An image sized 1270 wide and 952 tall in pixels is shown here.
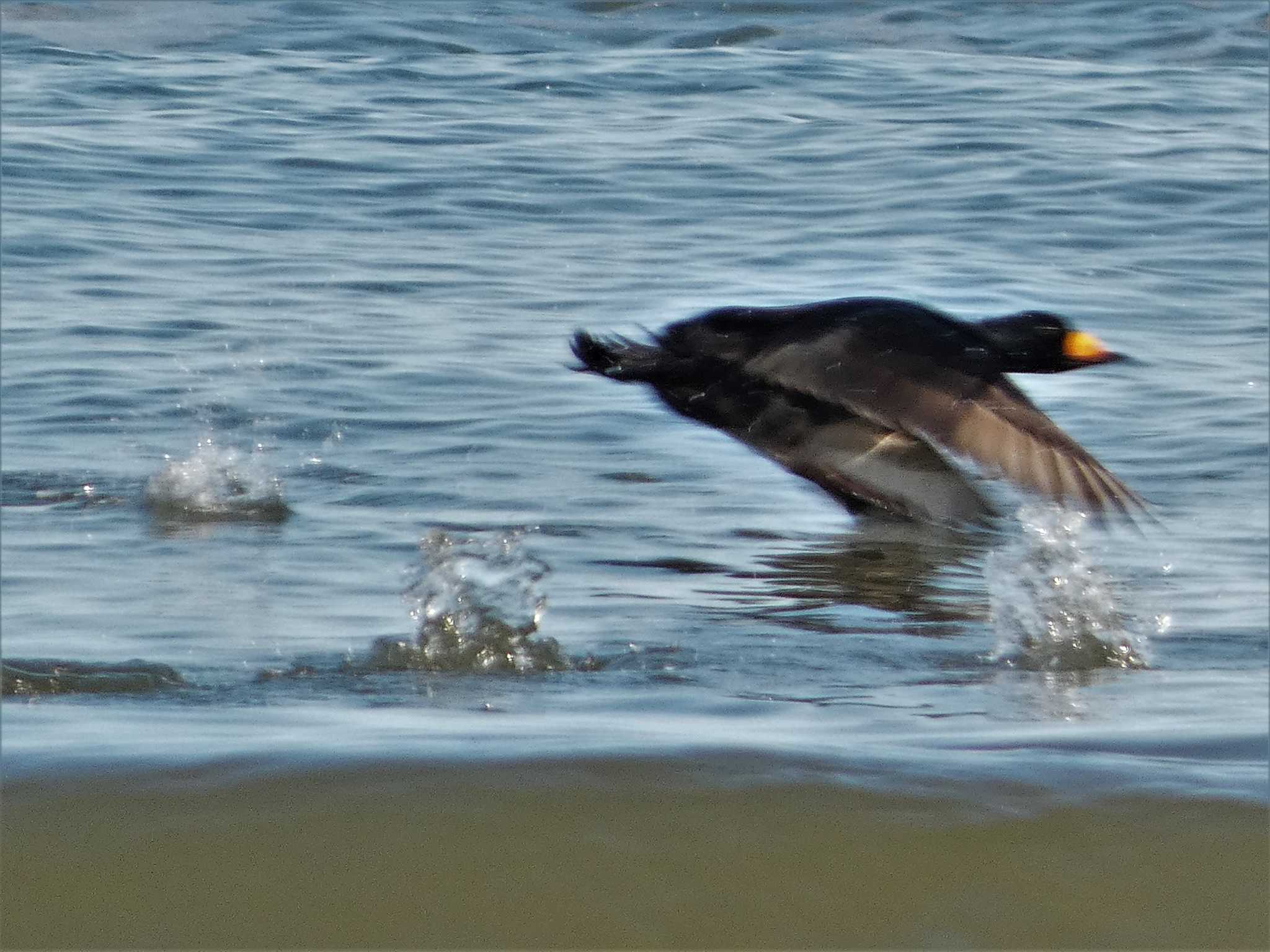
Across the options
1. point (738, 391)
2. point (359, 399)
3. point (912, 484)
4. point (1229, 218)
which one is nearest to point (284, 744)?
point (738, 391)

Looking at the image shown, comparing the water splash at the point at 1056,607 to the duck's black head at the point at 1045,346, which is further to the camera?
the duck's black head at the point at 1045,346

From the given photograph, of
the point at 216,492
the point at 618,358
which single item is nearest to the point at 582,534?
the point at 618,358

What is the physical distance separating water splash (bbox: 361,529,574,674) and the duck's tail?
2.97 feet

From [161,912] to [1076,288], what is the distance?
7142 millimetres

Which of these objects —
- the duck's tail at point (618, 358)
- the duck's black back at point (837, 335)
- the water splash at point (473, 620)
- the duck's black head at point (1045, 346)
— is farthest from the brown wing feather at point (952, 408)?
the water splash at point (473, 620)

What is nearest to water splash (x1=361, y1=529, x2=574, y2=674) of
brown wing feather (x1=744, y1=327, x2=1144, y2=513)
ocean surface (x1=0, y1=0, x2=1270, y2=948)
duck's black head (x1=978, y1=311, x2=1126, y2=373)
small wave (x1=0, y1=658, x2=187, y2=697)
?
ocean surface (x1=0, y1=0, x2=1270, y2=948)

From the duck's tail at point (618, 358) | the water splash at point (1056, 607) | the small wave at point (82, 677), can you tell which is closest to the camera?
the small wave at point (82, 677)

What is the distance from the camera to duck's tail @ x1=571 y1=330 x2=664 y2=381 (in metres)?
4.99

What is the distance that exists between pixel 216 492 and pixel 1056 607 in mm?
2547

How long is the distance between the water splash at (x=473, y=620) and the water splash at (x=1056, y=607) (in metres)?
0.94

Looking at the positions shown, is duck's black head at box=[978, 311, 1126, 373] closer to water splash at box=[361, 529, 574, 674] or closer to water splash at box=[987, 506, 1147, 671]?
water splash at box=[987, 506, 1147, 671]

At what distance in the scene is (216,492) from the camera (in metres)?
5.43

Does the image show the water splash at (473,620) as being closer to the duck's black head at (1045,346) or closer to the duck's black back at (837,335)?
the duck's black back at (837,335)

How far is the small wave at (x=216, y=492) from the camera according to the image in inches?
205
